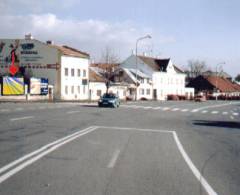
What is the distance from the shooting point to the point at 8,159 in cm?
961

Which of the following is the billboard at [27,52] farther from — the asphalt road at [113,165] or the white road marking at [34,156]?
the white road marking at [34,156]

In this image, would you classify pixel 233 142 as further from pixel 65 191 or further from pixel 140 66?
pixel 140 66

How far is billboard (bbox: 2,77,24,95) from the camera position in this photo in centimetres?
5309

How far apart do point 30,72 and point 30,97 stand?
378 inches

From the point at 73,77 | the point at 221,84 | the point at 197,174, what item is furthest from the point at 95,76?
the point at 197,174

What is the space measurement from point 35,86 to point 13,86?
15.7 feet

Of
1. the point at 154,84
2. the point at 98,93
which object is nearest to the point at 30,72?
the point at 98,93

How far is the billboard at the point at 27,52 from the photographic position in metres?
64.4

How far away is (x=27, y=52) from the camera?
214ft

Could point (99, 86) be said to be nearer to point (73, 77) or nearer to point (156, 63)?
point (73, 77)

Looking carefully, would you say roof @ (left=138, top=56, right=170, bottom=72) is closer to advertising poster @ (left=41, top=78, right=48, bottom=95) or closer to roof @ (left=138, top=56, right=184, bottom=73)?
roof @ (left=138, top=56, right=184, bottom=73)

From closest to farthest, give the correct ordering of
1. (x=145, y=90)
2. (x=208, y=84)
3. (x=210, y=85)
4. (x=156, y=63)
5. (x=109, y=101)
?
(x=109, y=101)
(x=145, y=90)
(x=156, y=63)
(x=210, y=85)
(x=208, y=84)

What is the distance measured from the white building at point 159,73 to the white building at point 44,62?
3420 centimetres

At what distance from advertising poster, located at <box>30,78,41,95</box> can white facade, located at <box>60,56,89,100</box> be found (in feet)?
16.1
